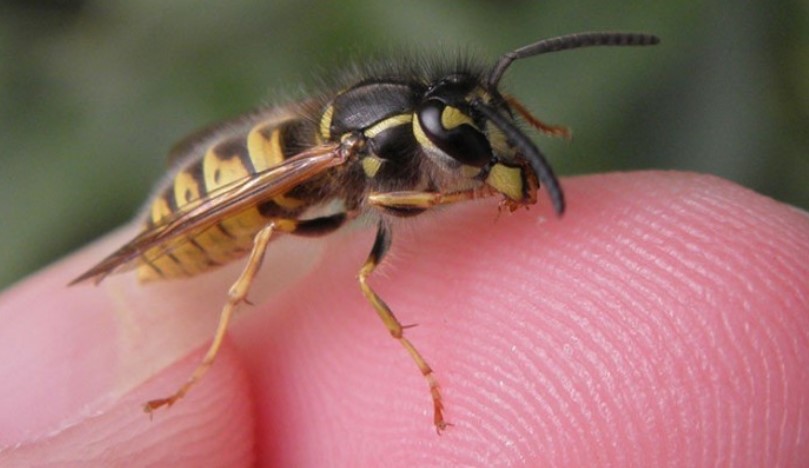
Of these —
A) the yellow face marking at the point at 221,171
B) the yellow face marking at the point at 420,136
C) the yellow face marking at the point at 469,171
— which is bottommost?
the yellow face marking at the point at 469,171

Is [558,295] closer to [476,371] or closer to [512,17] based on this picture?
A: [476,371]

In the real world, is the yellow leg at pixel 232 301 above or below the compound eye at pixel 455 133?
below

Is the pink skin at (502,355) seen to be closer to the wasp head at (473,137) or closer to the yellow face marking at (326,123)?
the wasp head at (473,137)

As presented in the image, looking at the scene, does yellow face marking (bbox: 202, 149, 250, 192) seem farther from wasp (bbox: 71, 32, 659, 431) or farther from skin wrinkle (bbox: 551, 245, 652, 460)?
skin wrinkle (bbox: 551, 245, 652, 460)

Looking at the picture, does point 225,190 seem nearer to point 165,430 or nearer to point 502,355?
point 165,430

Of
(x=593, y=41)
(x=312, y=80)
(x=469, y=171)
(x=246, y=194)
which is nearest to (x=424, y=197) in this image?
(x=469, y=171)

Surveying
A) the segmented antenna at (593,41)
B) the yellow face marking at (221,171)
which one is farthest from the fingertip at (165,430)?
the segmented antenna at (593,41)

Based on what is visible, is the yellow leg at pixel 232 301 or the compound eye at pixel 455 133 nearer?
the compound eye at pixel 455 133

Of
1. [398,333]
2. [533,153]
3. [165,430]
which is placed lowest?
[165,430]

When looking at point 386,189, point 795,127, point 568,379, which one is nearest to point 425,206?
point 386,189
